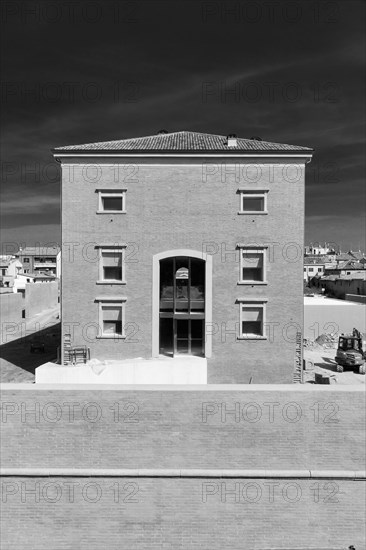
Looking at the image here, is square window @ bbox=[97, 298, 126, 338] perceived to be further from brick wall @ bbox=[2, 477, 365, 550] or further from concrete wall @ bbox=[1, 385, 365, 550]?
brick wall @ bbox=[2, 477, 365, 550]

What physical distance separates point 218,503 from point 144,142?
19114 mm

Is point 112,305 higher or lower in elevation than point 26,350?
higher

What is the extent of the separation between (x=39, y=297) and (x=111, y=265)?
35.9m

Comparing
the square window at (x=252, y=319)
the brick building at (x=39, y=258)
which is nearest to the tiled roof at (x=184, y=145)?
the square window at (x=252, y=319)

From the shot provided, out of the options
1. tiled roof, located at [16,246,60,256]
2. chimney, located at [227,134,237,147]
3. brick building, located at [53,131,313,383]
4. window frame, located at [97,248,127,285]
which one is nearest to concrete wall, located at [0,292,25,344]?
brick building, located at [53,131,313,383]

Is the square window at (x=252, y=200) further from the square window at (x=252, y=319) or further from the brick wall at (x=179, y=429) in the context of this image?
the brick wall at (x=179, y=429)

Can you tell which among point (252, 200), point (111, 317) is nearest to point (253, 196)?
point (252, 200)

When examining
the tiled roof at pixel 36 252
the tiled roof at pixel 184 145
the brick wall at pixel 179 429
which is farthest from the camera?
the tiled roof at pixel 36 252

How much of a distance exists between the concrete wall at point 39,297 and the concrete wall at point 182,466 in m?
39.0

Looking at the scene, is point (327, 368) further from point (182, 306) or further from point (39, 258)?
point (39, 258)

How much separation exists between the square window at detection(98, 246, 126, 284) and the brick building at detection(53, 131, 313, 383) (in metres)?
0.06

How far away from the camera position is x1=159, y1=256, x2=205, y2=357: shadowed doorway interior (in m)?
21.5

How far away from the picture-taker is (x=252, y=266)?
2117 cm

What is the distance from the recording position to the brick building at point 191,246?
20.9 meters
